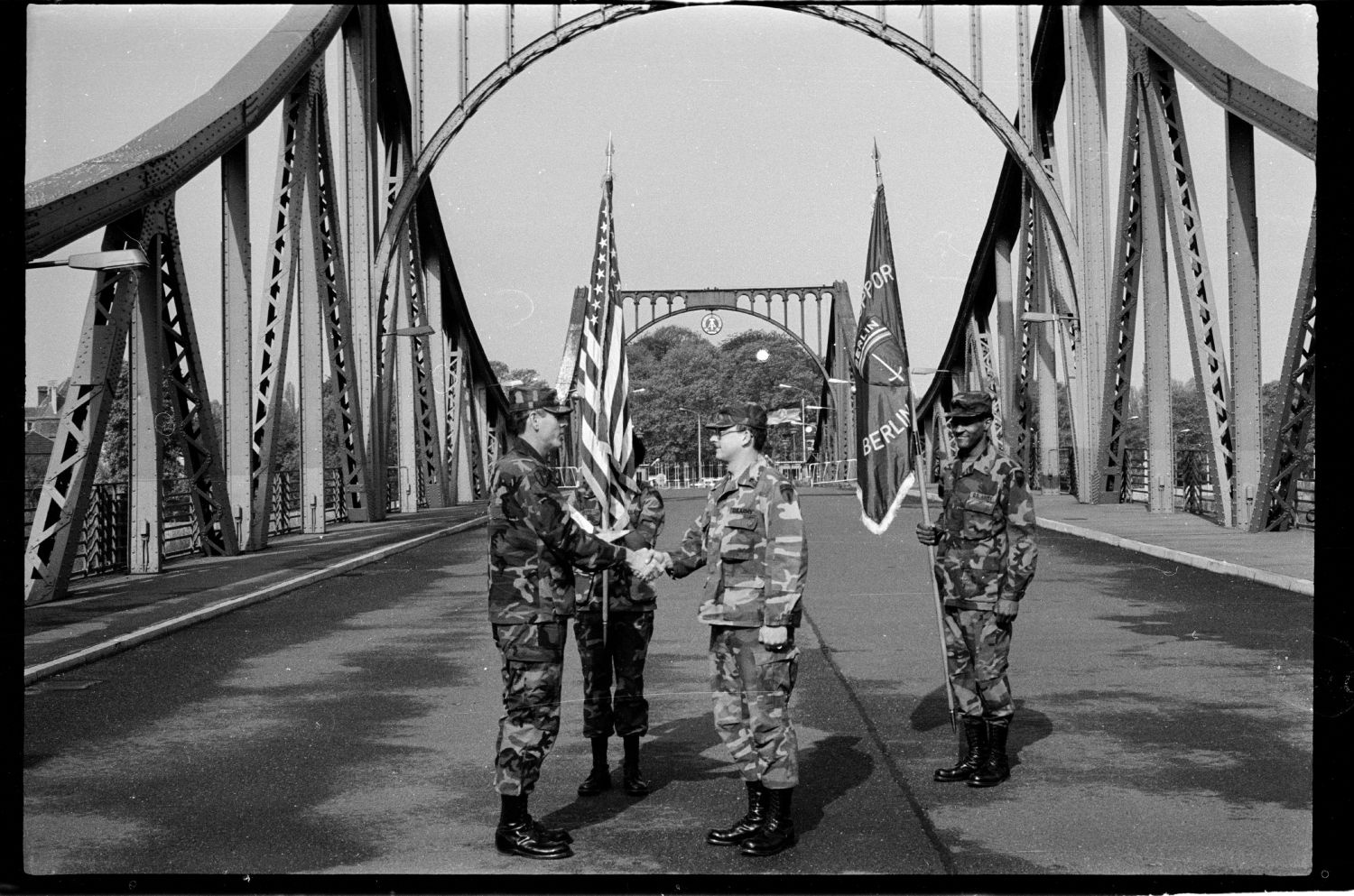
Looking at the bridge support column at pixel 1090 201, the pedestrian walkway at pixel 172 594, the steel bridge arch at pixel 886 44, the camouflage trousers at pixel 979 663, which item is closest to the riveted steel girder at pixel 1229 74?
the bridge support column at pixel 1090 201

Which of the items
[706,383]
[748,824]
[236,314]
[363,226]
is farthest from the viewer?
[706,383]

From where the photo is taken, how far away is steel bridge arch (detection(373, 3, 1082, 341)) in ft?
91.9

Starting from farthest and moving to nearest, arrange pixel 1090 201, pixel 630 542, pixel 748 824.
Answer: pixel 1090 201
pixel 630 542
pixel 748 824

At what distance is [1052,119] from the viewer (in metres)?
32.4

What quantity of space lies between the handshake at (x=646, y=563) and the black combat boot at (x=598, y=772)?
0.88 metres

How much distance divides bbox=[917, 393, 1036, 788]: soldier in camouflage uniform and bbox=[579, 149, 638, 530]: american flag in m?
1.61

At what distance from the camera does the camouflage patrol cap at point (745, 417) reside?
588 centimetres

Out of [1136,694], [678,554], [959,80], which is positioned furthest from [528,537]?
[959,80]

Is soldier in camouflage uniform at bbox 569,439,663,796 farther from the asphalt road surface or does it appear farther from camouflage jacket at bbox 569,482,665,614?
the asphalt road surface

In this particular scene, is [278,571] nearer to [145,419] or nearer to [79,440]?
[145,419]

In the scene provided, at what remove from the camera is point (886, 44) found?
2938 cm

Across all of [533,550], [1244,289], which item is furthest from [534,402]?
[1244,289]

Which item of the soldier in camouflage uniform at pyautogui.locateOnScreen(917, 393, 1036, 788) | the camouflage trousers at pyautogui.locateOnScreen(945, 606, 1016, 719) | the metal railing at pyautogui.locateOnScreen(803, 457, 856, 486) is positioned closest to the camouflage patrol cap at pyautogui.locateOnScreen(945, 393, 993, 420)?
the soldier in camouflage uniform at pyautogui.locateOnScreen(917, 393, 1036, 788)

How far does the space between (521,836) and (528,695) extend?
56cm
